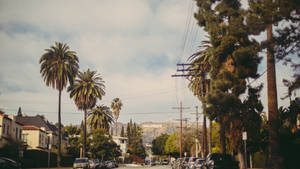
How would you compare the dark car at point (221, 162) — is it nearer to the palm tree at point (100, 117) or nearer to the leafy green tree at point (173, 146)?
the palm tree at point (100, 117)

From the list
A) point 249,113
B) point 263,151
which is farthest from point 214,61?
point 263,151

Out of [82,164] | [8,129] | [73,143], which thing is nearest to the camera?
[82,164]

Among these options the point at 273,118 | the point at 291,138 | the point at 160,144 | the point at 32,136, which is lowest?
the point at 160,144

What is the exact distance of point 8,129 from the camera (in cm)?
5422

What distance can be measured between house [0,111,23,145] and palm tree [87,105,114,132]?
17.2 meters

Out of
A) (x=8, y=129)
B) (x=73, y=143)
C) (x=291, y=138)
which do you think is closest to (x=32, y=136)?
(x=8, y=129)

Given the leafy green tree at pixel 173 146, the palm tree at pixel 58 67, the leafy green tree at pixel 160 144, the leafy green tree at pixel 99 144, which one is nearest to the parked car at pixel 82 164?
the palm tree at pixel 58 67

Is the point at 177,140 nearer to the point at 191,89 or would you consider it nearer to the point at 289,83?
the point at 191,89

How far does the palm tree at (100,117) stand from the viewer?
72000 millimetres

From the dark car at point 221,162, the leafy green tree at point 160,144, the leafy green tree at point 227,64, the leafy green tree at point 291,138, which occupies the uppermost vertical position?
the leafy green tree at point 227,64

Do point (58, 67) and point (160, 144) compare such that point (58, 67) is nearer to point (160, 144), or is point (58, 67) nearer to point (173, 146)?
point (173, 146)

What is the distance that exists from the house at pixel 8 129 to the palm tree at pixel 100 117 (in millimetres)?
17242

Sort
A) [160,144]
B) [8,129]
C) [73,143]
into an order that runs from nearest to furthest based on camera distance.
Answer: [8,129] < [73,143] < [160,144]

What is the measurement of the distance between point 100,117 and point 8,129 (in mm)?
21706
